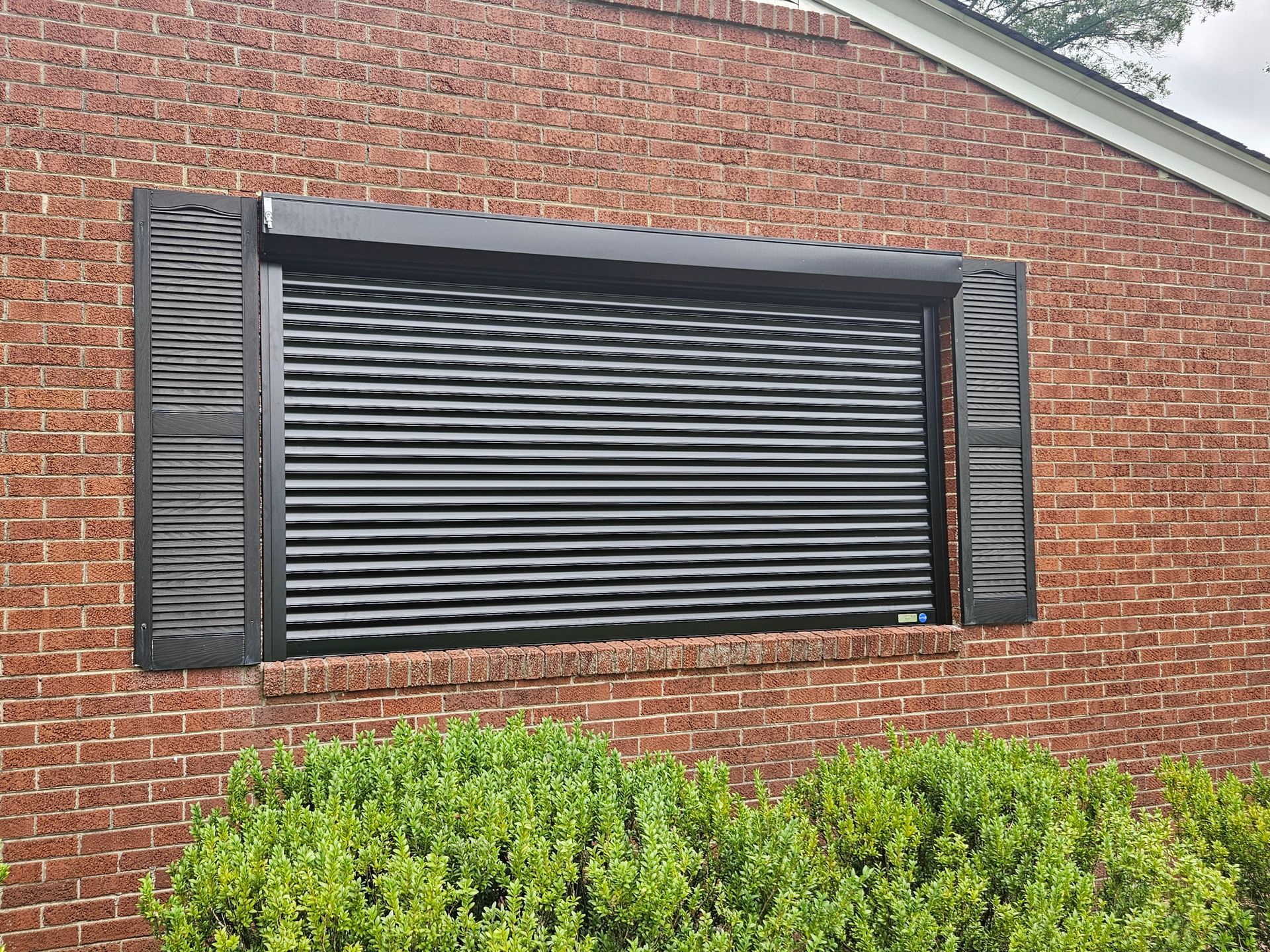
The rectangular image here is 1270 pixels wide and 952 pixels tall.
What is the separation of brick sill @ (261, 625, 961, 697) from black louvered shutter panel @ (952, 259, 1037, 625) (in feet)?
1.30

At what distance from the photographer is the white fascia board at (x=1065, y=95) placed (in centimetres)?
558

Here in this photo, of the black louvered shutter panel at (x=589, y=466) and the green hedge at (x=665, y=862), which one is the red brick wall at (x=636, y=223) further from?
the green hedge at (x=665, y=862)

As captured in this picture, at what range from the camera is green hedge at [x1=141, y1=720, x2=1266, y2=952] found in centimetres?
236

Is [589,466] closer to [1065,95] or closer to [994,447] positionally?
[994,447]

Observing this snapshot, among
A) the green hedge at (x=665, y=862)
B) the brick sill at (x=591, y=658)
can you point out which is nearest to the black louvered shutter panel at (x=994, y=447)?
the brick sill at (x=591, y=658)

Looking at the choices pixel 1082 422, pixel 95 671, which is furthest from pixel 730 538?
pixel 95 671

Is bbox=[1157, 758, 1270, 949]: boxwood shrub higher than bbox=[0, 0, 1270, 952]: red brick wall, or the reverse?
bbox=[0, 0, 1270, 952]: red brick wall

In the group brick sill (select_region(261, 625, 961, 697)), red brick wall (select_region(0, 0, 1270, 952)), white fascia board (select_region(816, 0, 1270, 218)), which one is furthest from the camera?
white fascia board (select_region(816, 0, 1270, 218))

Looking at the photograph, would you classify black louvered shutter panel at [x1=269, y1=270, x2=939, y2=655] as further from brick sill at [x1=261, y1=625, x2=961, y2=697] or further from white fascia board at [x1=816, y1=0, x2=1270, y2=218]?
white fascia board at [x1=816, y1=0, x2=1270, y2=218]

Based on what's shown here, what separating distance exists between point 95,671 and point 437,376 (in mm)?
1963

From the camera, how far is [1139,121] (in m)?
6.07

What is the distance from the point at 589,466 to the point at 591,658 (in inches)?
38.9

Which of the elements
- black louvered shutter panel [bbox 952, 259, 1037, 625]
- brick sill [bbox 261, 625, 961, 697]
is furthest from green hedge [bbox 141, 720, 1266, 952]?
black louvered shutter panel [bbox 952, 259, 1037, 625]

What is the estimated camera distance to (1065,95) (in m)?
5.93
